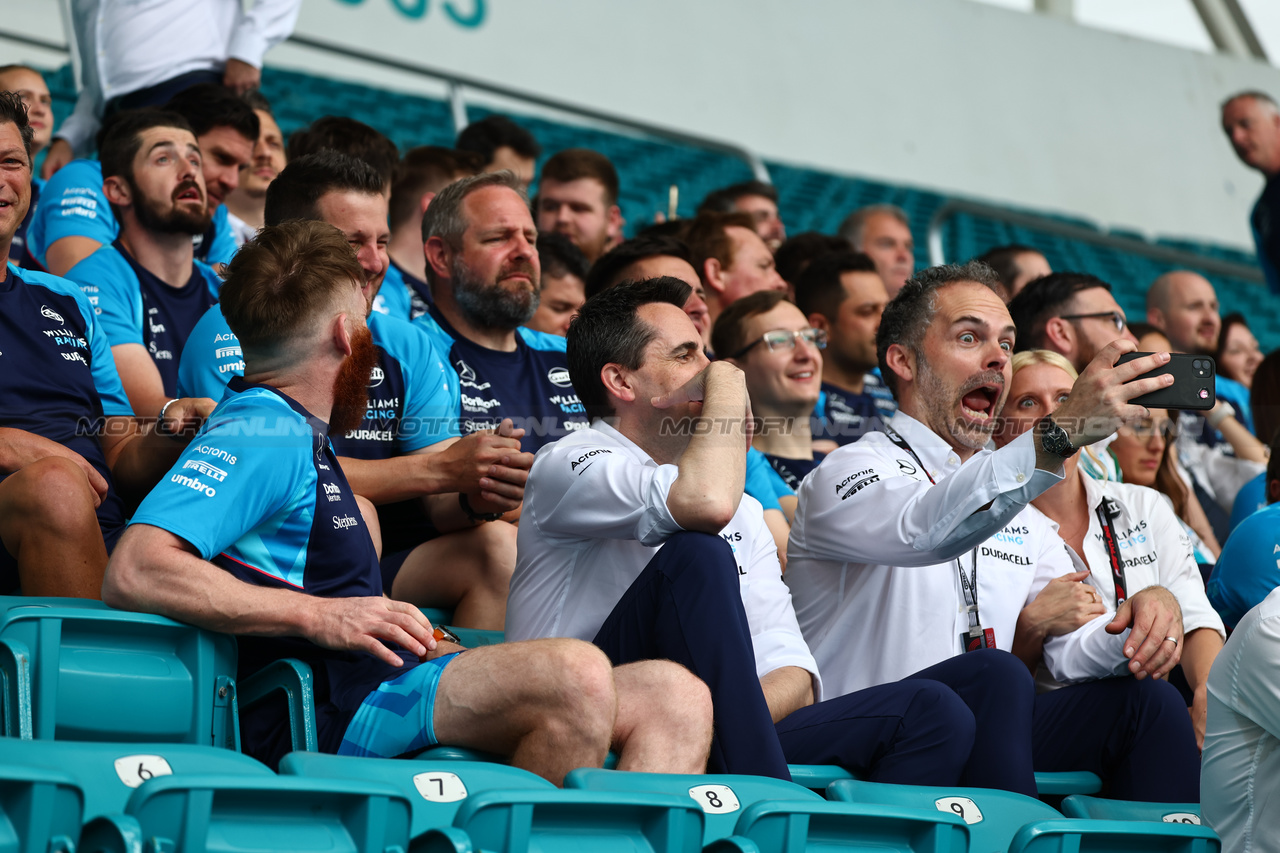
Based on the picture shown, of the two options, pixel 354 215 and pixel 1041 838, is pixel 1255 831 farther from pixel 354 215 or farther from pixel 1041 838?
pixel 354 215

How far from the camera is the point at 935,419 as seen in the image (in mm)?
3076

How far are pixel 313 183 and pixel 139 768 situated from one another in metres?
2.27

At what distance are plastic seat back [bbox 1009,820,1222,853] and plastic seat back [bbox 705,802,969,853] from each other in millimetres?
129

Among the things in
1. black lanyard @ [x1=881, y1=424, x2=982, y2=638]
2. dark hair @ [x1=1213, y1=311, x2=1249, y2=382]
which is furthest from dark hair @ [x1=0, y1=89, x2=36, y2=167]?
dark hair @ [x1=1213, y1=311, x2=1249, y2=382]

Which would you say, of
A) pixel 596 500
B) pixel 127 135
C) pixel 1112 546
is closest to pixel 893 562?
pixel 596 500

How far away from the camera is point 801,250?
5.60 metres

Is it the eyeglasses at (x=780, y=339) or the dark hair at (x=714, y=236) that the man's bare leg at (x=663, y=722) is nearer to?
the eyeglasses at (x=780, y=339)

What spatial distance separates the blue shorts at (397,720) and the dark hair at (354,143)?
110 inches

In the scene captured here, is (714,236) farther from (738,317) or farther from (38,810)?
(38,810)

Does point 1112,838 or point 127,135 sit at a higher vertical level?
point 127,135

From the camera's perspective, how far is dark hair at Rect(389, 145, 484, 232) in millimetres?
4836

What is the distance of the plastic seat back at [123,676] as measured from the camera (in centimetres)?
196

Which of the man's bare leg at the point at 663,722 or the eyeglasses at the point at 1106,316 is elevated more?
the eyeglasses at the point at 1106,316

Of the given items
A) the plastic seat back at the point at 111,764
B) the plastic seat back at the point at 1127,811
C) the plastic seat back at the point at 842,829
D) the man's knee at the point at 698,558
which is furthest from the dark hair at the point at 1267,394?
the plastic seat back at the point at 111,764
